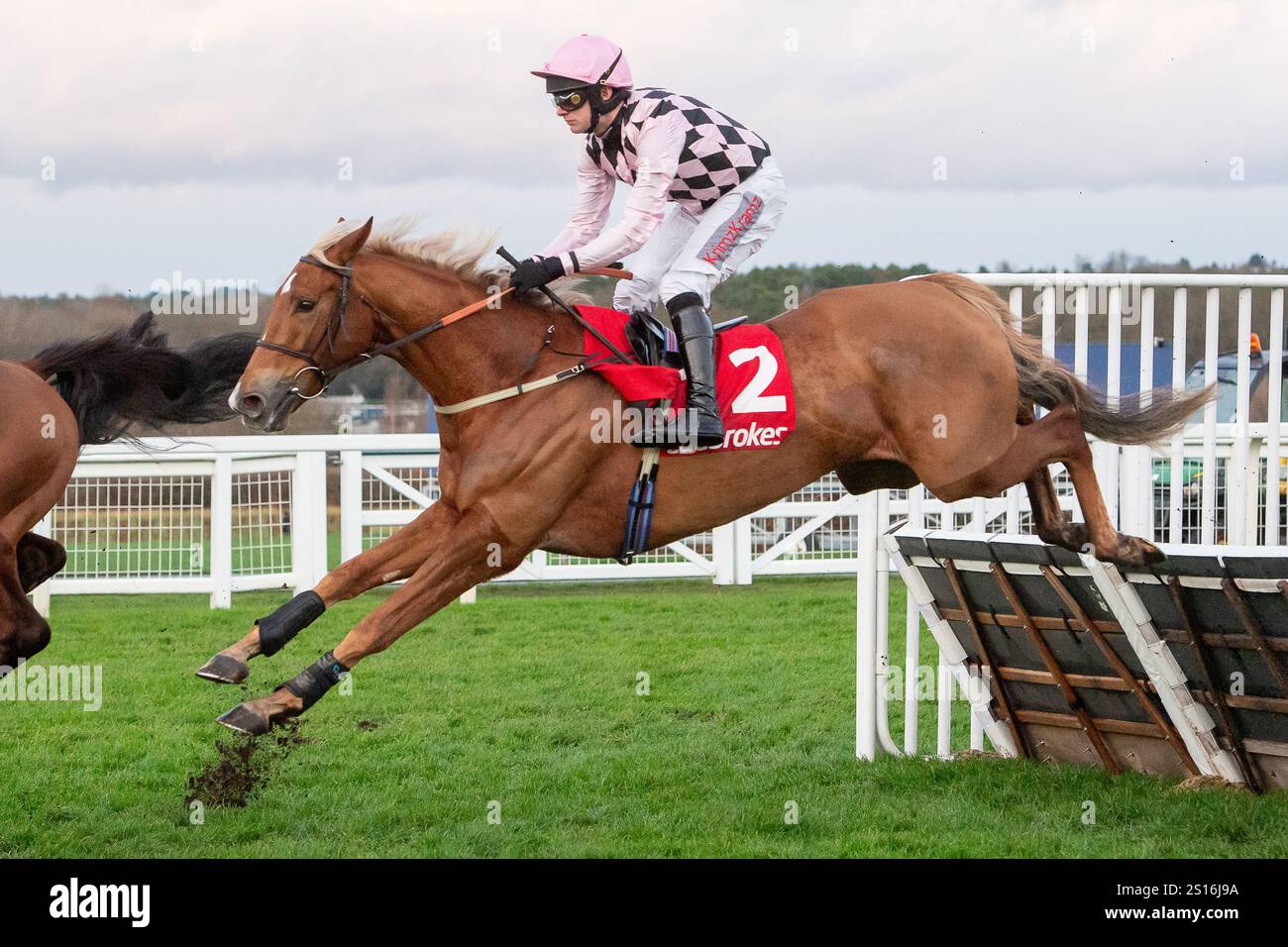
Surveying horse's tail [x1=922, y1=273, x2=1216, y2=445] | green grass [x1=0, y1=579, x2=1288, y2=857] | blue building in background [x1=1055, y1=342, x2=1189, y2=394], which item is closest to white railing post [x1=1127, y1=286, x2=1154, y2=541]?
horse's tail [x1=922, y1=273, x2=1216, y2=445]

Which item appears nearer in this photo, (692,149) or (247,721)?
(247,721)

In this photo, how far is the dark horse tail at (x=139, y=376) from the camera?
6434mm

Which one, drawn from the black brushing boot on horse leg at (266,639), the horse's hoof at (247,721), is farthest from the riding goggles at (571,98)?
the horse's hoof at (247,721)

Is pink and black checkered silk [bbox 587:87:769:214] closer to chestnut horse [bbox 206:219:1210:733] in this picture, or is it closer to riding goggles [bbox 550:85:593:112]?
riding goggles [bbox 550:85:593:112]

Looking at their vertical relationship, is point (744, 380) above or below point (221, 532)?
above

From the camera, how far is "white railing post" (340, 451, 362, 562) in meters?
11.3

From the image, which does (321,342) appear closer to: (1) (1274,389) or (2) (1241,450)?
(2) (1241,450)

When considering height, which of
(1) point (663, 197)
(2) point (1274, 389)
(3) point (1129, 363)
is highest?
(3) point (1129, 363)

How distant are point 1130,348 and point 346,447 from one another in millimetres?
12944

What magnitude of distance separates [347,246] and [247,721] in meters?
1.47

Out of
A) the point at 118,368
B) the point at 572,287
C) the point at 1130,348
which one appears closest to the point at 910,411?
the point at 572,287

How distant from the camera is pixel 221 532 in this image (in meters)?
10.8

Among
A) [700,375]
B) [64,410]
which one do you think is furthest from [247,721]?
[64,410]

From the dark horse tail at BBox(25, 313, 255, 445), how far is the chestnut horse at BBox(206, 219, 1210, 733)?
6.37 ft
